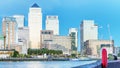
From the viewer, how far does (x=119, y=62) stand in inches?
693

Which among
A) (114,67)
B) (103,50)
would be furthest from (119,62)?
(103,50)

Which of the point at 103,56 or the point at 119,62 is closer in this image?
the point at 103,56

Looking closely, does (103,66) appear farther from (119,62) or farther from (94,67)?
(119,62)

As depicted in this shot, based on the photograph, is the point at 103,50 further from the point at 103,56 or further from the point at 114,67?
the point at 114,67

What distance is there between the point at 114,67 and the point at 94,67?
4737 mm

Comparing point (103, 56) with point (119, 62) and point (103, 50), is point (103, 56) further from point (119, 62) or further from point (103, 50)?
point (119, 62)

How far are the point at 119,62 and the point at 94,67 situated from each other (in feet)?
18.7

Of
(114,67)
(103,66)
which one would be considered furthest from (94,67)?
(114,67)

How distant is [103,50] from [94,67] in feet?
2.16

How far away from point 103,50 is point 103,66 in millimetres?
505

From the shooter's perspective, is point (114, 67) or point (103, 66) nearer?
point (103, 66)

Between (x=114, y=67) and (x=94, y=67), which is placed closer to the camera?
(x=94, y=67)

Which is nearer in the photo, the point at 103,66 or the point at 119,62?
the point at 103,66

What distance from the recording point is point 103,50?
40.9 feet
